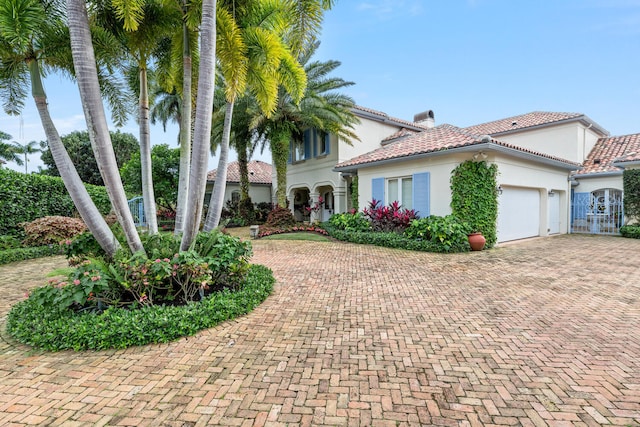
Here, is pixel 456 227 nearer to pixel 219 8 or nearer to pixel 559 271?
pixel 559 271

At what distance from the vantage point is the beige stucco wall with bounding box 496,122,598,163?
701 inches

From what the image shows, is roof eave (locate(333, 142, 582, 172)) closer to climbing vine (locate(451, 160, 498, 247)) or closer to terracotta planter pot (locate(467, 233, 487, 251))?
climbing vine (locate(451, 160, 498, 247))

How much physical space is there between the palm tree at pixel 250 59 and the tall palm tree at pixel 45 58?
6.41 feet

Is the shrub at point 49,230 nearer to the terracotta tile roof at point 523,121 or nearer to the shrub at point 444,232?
the shrub at point 444,232

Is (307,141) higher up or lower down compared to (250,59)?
higher up

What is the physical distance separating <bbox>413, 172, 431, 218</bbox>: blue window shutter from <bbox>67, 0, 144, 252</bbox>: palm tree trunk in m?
10.1

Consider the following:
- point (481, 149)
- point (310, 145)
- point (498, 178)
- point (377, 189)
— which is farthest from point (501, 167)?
point (310, 145)

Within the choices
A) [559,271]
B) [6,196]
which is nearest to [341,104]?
[559,271]

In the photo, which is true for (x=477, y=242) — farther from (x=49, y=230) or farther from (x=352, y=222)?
(x=49, y=230)

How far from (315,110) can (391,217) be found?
676 centimetres

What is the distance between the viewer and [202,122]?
5.27 metres

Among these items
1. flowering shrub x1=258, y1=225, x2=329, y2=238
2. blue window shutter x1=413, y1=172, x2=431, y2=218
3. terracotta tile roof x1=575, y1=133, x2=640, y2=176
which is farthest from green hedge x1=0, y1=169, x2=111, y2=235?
terracotta tile roof x1=575, y1=133, x2=640, y2=176

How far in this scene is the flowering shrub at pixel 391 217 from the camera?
39.1ft

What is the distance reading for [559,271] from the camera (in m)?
7.55
